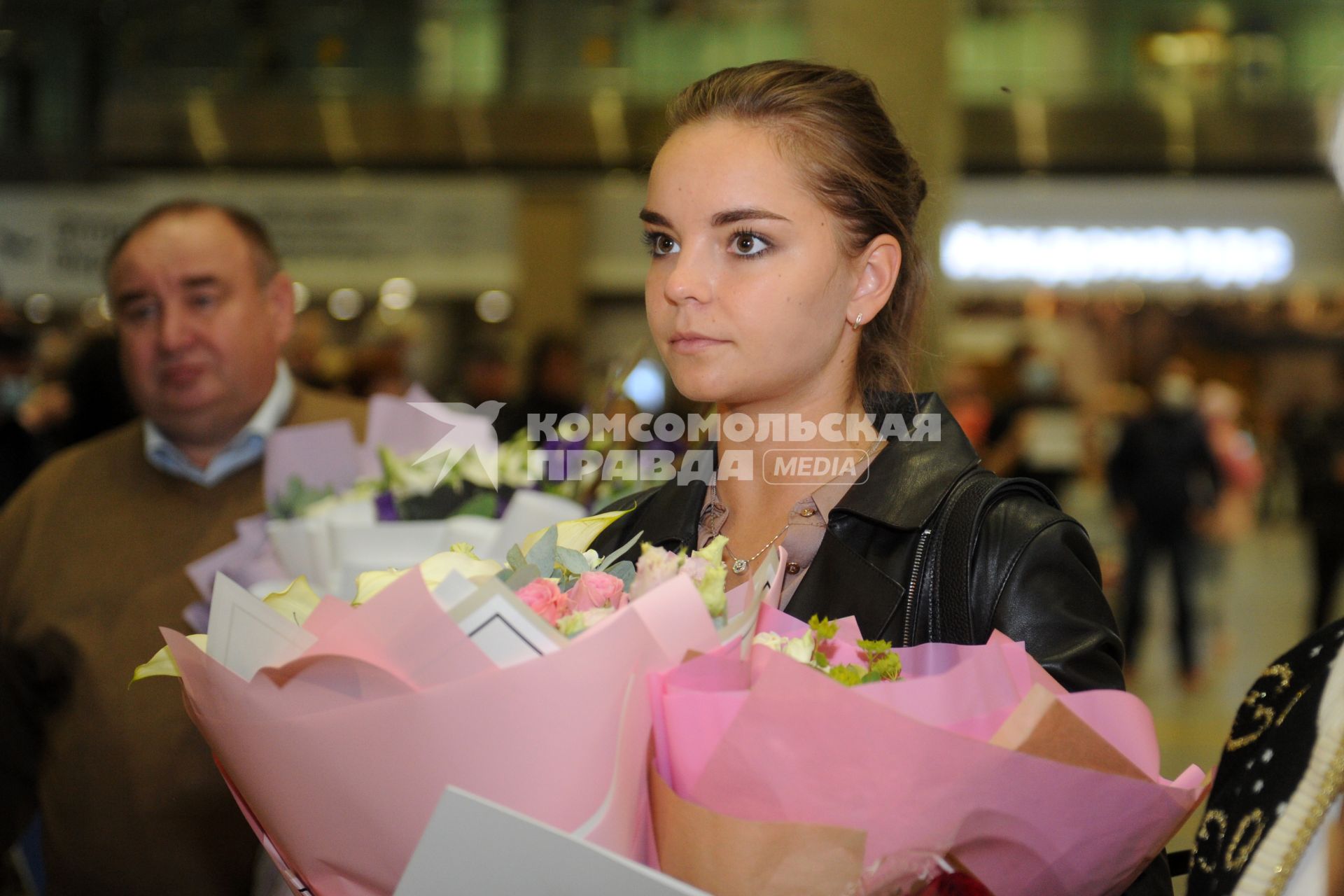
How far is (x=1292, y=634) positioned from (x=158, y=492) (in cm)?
812

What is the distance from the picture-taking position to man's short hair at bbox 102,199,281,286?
3021 millimetres

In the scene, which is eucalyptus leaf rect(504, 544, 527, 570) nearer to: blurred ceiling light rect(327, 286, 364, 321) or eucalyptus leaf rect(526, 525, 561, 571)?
eucalyptus leaf rect(526, 525, 561, 571)

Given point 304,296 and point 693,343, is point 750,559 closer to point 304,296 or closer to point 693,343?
point 693,343

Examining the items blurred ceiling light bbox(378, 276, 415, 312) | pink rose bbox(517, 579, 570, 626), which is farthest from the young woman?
blurred ceiling light bbox(378, 276, 415, 312)

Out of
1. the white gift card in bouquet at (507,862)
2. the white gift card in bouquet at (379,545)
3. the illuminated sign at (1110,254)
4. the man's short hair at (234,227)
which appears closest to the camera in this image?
the white gift card in bouquet at (507,862)

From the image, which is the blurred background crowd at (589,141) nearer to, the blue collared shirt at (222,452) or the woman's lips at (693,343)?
the blue collared shirt at (222,452)

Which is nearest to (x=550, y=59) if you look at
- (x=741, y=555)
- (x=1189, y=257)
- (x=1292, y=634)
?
(x=1189, y=257)

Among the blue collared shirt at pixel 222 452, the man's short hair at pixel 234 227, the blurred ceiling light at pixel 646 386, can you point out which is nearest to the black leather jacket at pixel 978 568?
the blurred ceiling light at pixel 646 386

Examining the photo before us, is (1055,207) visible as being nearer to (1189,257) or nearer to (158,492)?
(1189,257)

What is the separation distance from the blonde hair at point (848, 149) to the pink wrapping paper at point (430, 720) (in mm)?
691

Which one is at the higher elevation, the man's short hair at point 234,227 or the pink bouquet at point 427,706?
the man's short hair at point 234,227

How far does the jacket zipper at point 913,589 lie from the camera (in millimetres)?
1513

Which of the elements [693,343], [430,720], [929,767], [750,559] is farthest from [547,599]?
[750,559]

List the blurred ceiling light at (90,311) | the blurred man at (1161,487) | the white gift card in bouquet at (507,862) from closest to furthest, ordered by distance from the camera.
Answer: the white gift card in bouquet at (507,862) → the blurred man at (1161,487) → the blurred ceiling light at (90,311)
